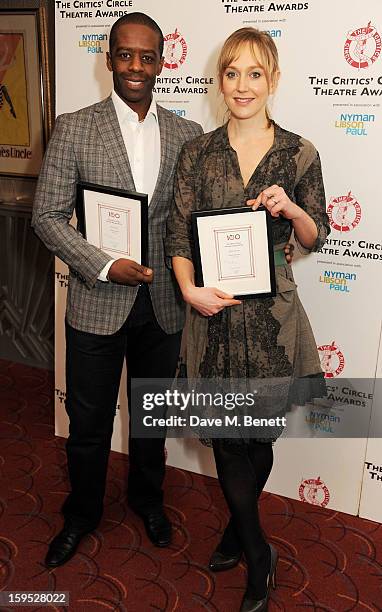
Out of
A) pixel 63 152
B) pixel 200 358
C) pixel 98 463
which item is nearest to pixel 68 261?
pixel 63 152

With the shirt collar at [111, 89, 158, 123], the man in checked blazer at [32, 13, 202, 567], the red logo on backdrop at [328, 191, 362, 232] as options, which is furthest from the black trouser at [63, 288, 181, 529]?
the red logo on backdrop at [328, 191, 362, 232]

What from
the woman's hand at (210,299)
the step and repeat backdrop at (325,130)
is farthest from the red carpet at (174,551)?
the woman's hand at (210,299)

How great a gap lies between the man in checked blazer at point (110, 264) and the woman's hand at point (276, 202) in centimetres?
39

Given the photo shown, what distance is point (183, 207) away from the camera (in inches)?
79.0

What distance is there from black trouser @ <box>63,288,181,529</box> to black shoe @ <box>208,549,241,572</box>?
366 mm

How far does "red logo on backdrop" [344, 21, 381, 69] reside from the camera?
2.28 meters

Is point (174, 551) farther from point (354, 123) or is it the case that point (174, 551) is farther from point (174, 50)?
point (174, 50)

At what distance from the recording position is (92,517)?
2.46 meters

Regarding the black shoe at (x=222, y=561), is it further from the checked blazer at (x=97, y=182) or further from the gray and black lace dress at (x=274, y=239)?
the checked blazer at (x=97, y=182)

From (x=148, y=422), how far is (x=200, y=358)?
620 mm

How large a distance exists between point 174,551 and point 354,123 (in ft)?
5.23

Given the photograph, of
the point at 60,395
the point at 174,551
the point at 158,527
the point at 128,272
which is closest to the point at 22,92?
the point at 60,395

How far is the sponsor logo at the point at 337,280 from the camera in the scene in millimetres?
2516

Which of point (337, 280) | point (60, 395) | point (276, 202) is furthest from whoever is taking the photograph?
point (60, 395)
